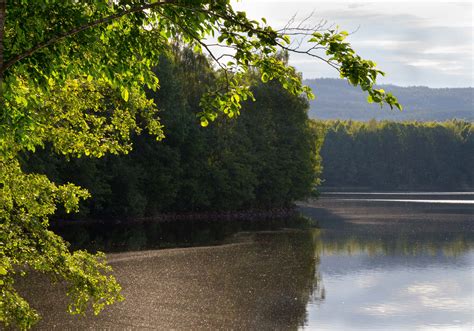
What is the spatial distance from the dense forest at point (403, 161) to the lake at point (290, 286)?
438ft

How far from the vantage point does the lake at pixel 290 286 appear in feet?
83.4

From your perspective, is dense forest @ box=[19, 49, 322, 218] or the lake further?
dense forest @ box=[19, 49, 322, 218]

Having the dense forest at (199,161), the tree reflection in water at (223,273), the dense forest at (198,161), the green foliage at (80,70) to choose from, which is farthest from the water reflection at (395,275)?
the green foliage at (80,70)

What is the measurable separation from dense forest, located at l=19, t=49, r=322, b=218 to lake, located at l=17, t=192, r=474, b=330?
504 inches

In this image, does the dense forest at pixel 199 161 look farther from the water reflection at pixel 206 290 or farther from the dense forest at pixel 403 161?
the dense forest at pixel 403 161

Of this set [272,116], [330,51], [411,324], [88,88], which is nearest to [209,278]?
[411,324]

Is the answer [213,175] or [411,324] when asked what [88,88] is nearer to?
[411,324]

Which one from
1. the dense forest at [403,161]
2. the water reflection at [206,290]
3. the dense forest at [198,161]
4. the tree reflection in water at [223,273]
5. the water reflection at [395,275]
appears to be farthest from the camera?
the dense forest at [403,161]

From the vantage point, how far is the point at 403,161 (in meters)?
194

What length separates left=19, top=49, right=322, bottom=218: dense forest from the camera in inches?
2534

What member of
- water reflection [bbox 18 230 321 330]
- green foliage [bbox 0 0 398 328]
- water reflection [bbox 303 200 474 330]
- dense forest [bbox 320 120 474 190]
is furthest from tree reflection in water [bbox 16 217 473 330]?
dense forest [bbox 320 120 474 190]

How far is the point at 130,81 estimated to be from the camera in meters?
10.6

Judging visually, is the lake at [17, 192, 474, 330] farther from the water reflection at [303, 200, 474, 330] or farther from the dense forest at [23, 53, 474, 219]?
the dense forest at [23, 53, 474, 219]

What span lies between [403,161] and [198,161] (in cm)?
13029
